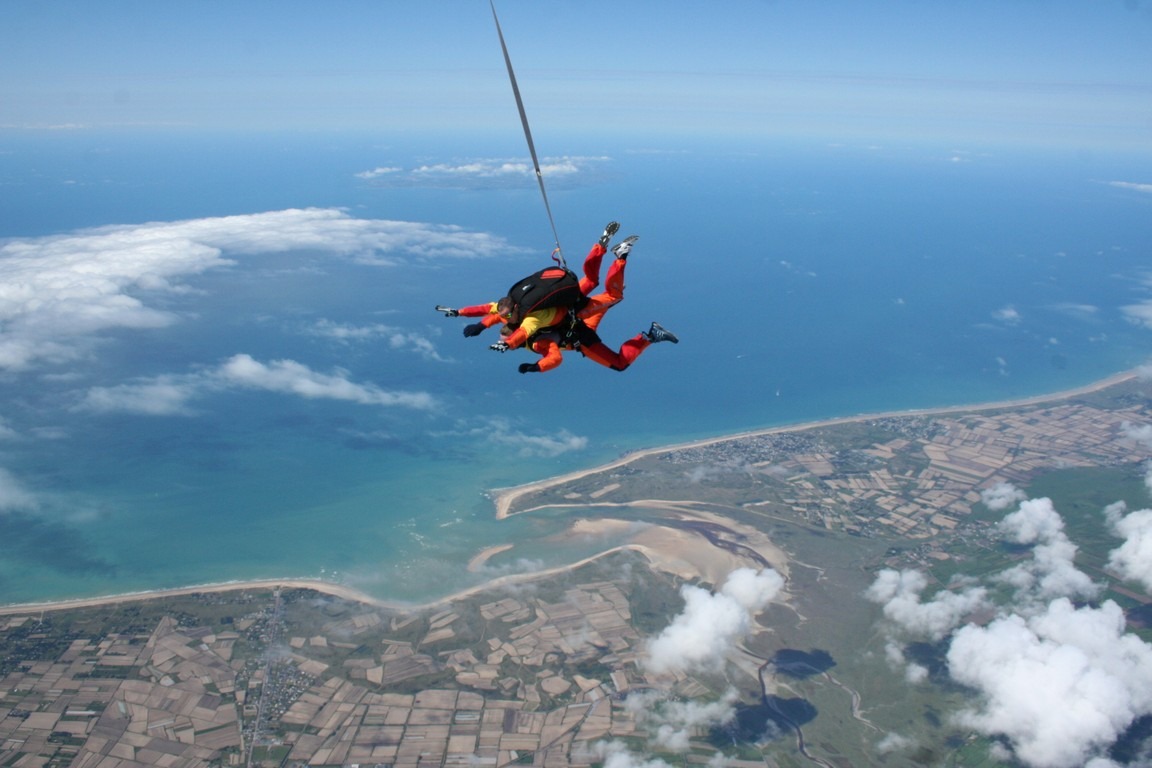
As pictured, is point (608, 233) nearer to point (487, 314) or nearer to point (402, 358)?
point (487, 314)

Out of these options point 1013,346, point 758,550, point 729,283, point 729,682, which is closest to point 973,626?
point 758,550

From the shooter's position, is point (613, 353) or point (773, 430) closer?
point (613, 353)

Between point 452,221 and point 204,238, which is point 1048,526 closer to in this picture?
point 452,221

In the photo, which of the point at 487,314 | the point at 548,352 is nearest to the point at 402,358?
the point at 487,314

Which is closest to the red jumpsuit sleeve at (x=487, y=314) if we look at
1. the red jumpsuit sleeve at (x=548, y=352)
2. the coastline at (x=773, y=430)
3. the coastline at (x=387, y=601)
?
the red jumpsuit sleeve at (x=548, y=352)

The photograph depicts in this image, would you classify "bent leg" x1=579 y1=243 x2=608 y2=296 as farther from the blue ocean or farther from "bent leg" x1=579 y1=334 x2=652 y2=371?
the blue ocean

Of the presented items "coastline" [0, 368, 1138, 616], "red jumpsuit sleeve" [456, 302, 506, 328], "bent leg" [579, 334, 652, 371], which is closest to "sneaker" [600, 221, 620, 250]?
"bent leg" [579, 334, 652, 371]
